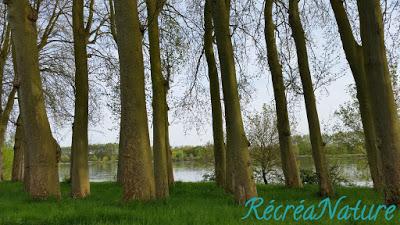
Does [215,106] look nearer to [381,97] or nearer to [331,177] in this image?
[381,97]

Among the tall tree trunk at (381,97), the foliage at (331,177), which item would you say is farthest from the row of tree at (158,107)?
the foliage at (331,177)

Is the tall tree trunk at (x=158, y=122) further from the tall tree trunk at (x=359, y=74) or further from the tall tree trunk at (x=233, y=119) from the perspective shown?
the tall tree trunk at (x=359, y=74)

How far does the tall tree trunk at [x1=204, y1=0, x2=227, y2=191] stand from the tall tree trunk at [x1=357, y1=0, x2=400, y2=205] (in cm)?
682

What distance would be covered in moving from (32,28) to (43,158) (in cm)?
320

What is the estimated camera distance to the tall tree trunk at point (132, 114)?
821 cm

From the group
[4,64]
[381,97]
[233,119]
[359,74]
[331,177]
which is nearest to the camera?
[381,97]

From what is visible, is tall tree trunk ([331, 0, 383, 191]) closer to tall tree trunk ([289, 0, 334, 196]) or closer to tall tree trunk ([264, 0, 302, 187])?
tall tree trunk ([289, 0, 334, 196])

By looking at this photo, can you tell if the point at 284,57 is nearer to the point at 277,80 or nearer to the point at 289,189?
the point at 277,80

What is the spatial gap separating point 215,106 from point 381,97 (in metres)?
7.18

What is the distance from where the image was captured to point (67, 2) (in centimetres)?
1903

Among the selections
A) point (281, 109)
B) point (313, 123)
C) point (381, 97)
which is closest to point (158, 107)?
point (313, 123)

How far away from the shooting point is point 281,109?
1455 centimetres

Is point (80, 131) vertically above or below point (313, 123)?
above

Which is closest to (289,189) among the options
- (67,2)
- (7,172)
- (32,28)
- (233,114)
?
(233,114)
